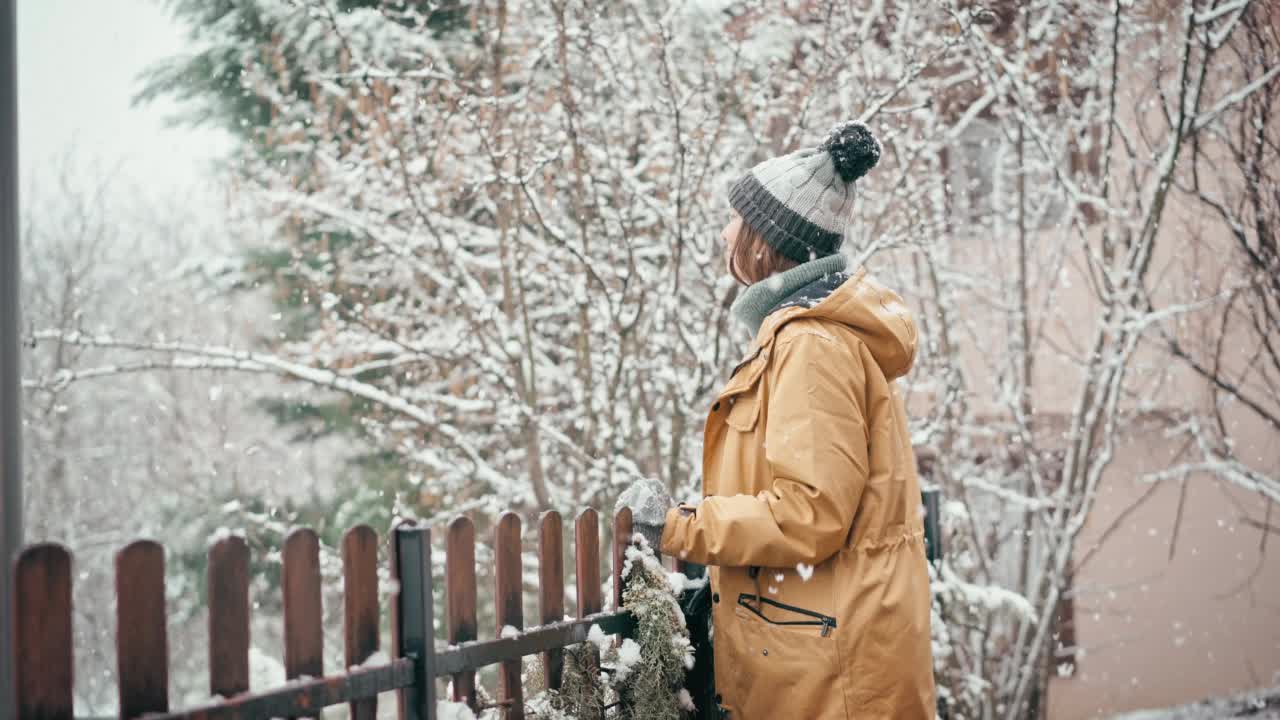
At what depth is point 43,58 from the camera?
35.8ft

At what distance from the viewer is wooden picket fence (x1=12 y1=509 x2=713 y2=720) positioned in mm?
1460

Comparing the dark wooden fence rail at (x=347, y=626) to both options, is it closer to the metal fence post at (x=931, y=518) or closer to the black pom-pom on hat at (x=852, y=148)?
the black pom-pom on hat at (x=852, y=148)

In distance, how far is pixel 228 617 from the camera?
5.58 ft

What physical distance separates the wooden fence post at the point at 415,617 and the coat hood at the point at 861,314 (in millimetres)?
822

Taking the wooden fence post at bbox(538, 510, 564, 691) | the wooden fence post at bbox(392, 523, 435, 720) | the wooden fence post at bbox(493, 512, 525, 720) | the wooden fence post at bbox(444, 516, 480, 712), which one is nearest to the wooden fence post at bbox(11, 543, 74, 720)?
the wooden fence post at bbox(392, 523, 435, 720)

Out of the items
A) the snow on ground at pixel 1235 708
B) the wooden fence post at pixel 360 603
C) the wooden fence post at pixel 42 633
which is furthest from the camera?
the snow on ground at pixel 1235 708

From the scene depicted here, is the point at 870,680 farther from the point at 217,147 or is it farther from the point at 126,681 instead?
the point at 217,147

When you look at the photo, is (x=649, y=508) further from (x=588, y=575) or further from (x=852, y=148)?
(x=852, y=148)

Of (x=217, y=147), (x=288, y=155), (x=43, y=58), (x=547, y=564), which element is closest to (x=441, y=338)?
(x=288, y=155)

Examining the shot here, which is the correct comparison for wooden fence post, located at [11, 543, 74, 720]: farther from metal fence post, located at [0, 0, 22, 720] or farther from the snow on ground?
the snow on ground

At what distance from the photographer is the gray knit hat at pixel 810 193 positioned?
2.25 meters

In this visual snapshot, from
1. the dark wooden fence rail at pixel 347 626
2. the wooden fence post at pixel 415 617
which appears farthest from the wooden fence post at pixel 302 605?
the wooden fence post at pixel 415 617

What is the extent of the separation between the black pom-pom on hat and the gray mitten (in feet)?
2.74

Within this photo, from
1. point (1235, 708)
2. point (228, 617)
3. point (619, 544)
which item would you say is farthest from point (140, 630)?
point (1235, 708)
